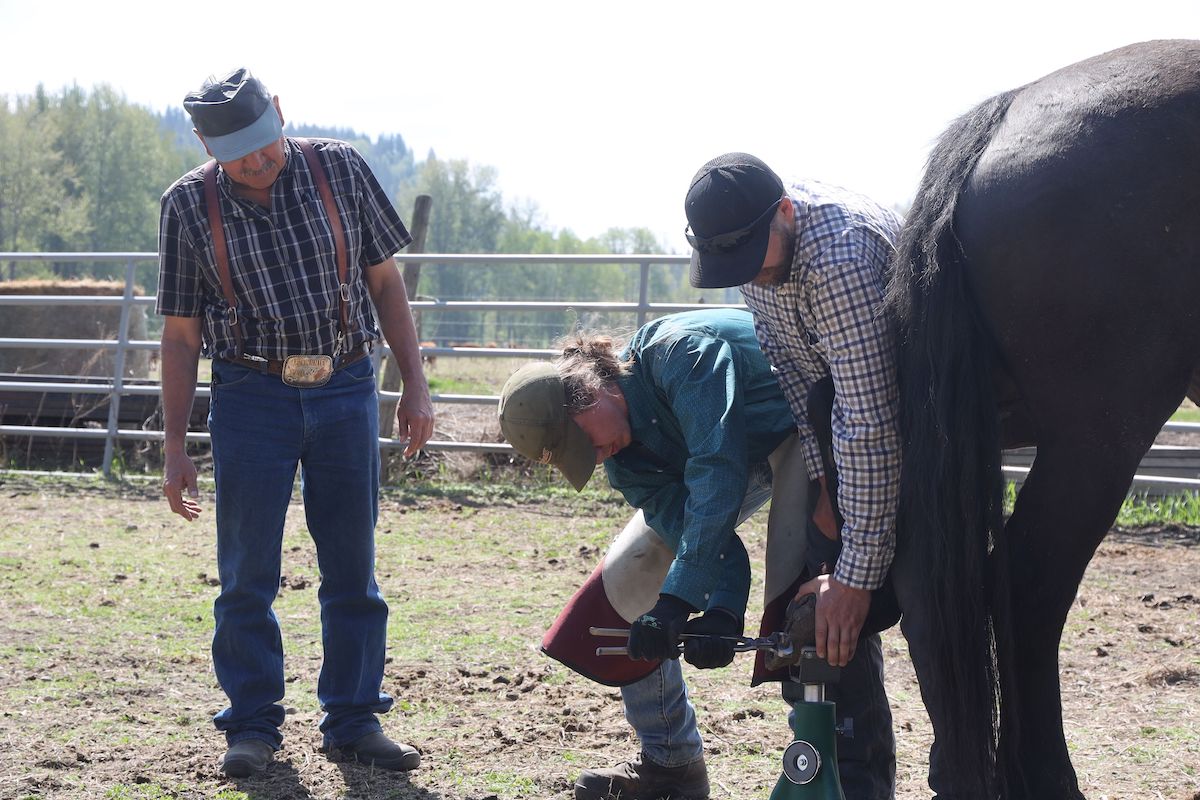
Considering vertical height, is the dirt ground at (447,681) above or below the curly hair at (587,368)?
below

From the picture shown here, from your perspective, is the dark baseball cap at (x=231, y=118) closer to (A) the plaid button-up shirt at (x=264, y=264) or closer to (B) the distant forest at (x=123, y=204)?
(A) the plaid button-up shirt at (x=264, y=264)

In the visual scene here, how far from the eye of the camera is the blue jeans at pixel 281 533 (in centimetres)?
327

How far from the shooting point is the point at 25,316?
16125mm

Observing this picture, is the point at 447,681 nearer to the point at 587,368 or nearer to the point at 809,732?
the point at 587,368

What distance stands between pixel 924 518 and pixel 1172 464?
5753 mm

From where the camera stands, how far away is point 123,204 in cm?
7844

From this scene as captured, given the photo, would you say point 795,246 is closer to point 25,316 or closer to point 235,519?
point 235,519

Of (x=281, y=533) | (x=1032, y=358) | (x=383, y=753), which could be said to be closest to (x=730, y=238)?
(x=1032, y=358)

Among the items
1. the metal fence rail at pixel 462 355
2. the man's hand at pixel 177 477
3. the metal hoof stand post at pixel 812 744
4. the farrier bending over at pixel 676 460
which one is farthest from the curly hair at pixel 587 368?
the metal fence rail at pixel 462 355

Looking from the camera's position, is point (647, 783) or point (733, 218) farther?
point (647, 783)

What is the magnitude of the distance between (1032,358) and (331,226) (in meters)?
2.09

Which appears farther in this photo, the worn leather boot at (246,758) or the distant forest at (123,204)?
the distant forest at (123,204)

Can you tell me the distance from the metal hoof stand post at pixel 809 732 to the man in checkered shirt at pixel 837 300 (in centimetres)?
9

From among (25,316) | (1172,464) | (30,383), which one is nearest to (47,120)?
(25,316)
